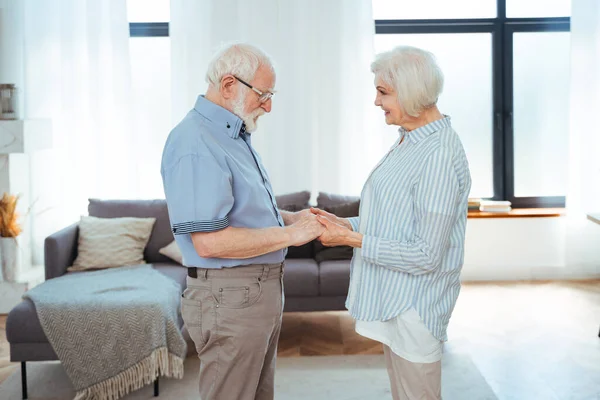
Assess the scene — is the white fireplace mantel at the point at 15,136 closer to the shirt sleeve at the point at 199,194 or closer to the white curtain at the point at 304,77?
the white curtain at the point at 304,77

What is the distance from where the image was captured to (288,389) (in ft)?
13.1

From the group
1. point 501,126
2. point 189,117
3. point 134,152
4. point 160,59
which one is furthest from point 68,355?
point 501,126

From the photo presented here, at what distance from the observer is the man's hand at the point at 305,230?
2.31 meters

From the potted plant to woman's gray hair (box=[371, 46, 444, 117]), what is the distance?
4049mm

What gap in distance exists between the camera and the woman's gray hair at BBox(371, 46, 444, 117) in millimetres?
2199

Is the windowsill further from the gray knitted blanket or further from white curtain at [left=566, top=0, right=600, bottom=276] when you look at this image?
the gray knitted blanket

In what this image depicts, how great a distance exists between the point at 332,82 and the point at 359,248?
4046 mm

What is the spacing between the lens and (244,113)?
2.38 m

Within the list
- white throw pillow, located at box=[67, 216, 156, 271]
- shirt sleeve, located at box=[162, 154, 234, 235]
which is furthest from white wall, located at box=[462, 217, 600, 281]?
shirt sleeve, located at box=[162, 154, 234, 235]

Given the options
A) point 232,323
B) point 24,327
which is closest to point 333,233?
point 232,323

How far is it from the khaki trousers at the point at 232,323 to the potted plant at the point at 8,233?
354 cm

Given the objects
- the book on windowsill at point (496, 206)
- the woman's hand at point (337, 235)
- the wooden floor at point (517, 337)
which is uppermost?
the woman's hand at point (337, 235)

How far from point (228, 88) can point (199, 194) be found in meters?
0.40

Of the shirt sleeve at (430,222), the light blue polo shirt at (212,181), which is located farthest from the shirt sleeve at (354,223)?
the shirt sleeve at (430,222)
